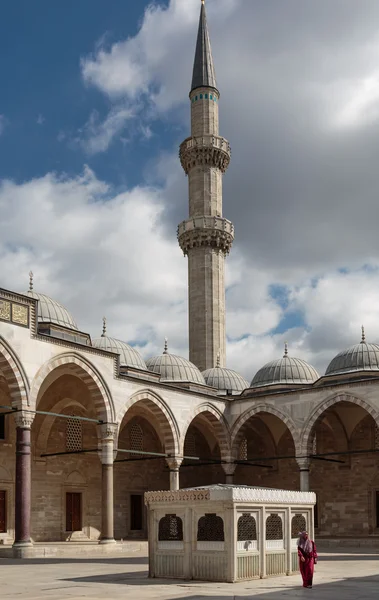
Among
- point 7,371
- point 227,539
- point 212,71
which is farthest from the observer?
point 212,71

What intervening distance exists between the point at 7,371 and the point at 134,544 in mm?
6487

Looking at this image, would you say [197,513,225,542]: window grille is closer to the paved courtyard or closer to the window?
the paved courtyard

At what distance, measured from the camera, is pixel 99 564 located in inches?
593

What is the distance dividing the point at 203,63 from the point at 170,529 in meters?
28.8

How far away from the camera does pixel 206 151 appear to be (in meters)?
33.8

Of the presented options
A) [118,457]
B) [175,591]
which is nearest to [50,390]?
[118,457]

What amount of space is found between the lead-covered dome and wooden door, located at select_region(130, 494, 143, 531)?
6998mm

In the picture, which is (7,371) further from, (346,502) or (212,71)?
(212,71)

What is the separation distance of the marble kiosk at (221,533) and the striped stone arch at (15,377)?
21.7ft

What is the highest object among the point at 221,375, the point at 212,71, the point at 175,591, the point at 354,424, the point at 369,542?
the point at 212,71

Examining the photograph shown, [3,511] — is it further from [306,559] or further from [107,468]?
[306,559]

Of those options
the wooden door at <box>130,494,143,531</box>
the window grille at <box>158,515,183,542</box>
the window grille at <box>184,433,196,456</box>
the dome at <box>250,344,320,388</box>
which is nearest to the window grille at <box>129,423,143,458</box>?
the wooden door at <box>130,494,143,531</box>

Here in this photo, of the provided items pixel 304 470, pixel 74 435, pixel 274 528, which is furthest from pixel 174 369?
pixel 274 528

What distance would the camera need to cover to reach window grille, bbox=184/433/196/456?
28.4m
